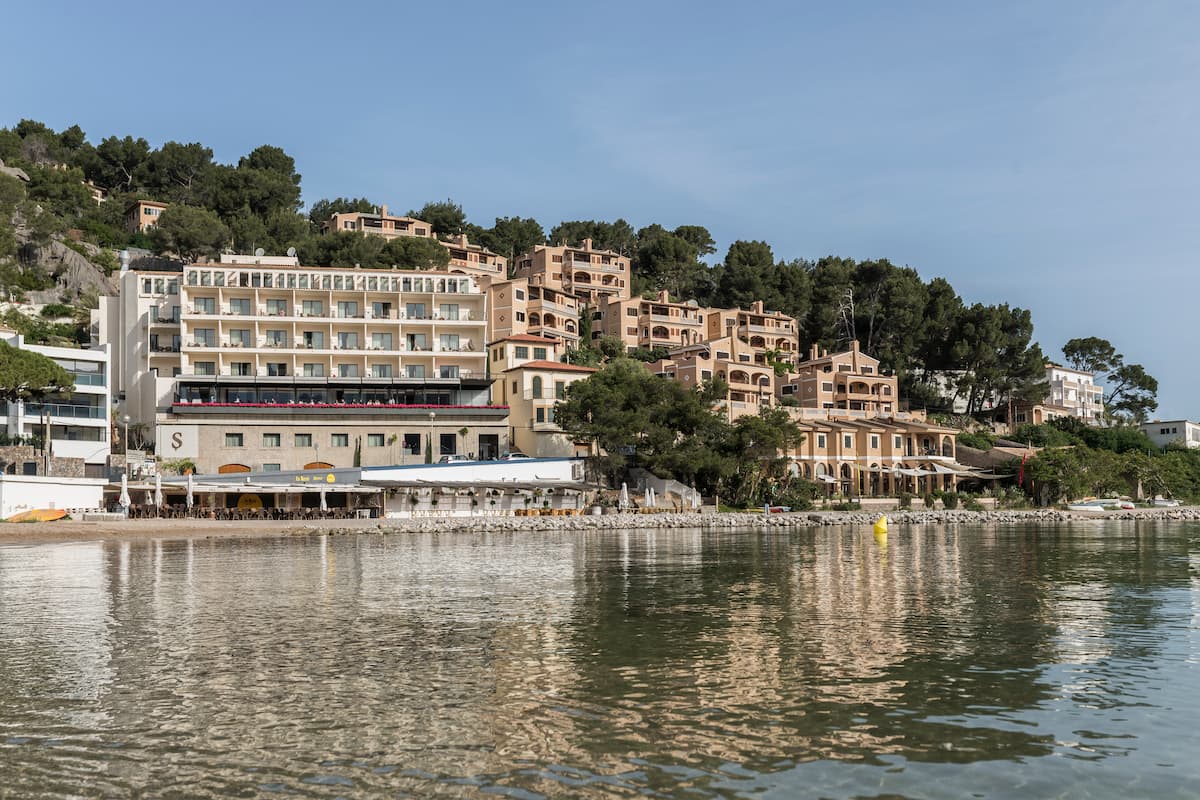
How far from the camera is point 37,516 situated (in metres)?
53.0

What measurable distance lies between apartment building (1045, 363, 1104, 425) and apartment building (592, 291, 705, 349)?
2090 inches

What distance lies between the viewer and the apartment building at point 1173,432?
135250 mm

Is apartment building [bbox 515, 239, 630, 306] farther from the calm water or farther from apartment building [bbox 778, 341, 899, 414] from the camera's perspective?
the calm water

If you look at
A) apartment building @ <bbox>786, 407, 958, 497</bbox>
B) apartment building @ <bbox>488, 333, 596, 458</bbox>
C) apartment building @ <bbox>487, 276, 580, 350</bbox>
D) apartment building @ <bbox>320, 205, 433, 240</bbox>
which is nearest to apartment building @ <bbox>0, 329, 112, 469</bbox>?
apartment building @ <bbox>488, 333, 596, 458</bbox>

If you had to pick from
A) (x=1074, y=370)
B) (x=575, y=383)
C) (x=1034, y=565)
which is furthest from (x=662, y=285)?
(x=1034, y=565)

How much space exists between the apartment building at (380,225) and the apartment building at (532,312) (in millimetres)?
24393

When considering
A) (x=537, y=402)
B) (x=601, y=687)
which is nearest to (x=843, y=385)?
(x=537, y=402)

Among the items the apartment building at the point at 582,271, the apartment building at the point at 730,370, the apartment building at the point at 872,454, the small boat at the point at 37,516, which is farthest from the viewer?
the apartment building at the point at 582,271

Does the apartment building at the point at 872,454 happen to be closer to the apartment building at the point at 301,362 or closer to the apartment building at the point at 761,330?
the apartment building at the point at 761,330

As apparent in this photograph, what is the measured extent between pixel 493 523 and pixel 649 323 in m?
62.4

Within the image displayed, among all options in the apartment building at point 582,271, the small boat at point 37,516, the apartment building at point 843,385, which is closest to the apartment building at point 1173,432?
the apartment building at point 843,385

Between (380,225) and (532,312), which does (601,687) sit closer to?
(532,312)

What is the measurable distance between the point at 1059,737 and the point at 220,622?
628 inches

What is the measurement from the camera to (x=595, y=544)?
159 feet
